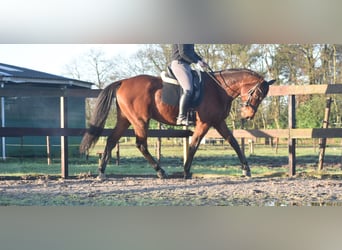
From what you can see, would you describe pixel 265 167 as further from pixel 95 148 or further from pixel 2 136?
pixel 2 136

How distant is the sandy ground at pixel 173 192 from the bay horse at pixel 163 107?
0.42 ft

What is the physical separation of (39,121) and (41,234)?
3.45 feet

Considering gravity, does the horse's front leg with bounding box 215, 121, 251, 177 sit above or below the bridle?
below

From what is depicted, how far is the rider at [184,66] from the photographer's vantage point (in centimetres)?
459

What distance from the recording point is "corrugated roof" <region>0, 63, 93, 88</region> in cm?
465

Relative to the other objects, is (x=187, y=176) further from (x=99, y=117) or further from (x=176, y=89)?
(x=99, y=117)

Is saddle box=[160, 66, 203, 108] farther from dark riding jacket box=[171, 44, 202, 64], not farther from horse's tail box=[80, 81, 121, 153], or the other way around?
horse's tail box=[80, 81, 121, 153]

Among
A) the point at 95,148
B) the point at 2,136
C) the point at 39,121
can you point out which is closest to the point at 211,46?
the point at 95,148

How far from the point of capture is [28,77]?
468 cm

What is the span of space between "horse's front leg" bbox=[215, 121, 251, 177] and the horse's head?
0.20 metres

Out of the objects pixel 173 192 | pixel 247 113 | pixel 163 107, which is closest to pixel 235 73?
pixel 247 113

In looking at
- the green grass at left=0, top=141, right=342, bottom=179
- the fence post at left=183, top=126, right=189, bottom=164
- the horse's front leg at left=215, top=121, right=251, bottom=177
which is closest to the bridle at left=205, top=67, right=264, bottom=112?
the horse's front leg at left=215, top=121, right=251, bottom=177

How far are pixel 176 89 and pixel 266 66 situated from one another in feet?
2.76
